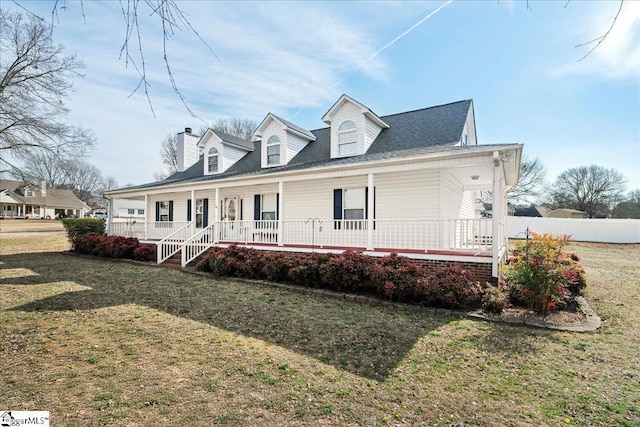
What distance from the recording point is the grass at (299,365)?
3307 mm

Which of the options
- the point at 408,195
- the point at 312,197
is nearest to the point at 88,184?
the point at 312,197

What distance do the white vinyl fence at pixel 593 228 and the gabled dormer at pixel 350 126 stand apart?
2195cm

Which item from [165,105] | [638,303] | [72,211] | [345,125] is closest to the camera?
[165,105]

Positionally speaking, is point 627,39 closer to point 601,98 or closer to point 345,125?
point 601,98

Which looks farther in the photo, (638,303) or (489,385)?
(638,303)

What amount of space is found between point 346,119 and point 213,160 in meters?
8.50

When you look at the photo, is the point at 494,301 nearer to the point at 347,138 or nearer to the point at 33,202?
the point at 347,138

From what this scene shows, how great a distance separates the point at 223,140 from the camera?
17562 mm

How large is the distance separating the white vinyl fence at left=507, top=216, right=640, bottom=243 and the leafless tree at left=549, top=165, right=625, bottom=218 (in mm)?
28442

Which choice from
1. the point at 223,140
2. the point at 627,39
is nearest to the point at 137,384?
the point at 627,39

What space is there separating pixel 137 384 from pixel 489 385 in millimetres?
4204

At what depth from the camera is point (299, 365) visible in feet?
14.3

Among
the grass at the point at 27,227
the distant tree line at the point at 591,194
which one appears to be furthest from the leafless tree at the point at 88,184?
the distant tree line at the point at 591,194

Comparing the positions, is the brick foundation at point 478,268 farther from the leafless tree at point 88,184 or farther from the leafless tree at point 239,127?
the leafless tree at point 88,184
